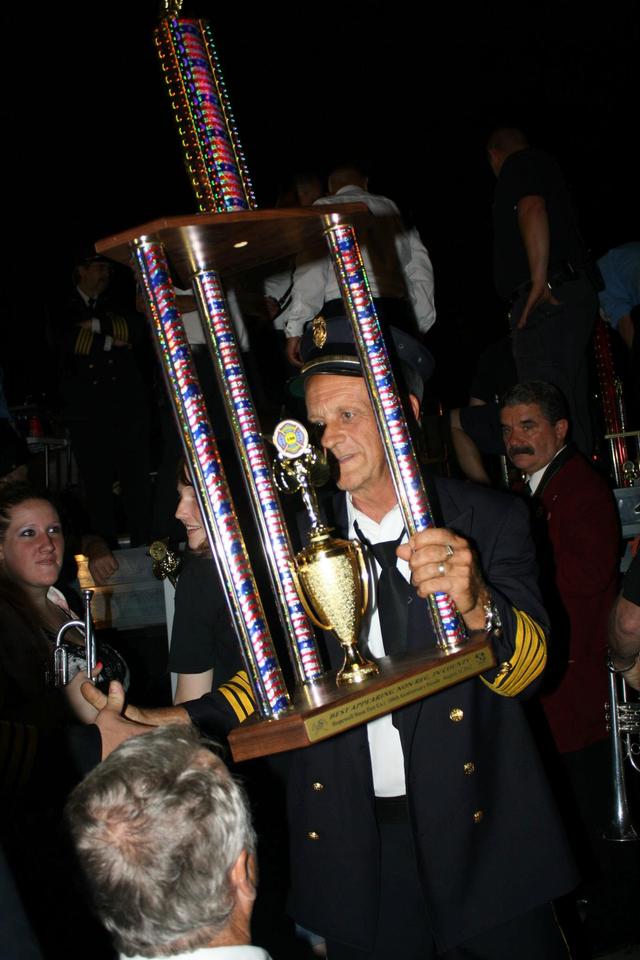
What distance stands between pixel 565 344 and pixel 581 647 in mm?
1848

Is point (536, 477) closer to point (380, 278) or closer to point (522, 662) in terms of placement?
point (380, 278)

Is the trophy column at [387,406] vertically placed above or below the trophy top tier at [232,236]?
below

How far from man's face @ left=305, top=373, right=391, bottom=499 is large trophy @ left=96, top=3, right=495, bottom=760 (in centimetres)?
30

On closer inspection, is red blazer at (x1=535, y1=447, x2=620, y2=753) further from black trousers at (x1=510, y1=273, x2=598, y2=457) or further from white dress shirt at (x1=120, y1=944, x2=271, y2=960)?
white dress shirt at (x1=120, y1=944, x2=271, y2=960)

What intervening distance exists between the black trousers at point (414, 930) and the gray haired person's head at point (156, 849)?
0.72 m

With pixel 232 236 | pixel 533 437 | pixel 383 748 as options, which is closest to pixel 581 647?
pixel 533 437

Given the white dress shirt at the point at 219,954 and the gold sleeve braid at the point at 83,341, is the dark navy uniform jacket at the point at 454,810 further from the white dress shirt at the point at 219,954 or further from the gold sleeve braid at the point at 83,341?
the gold sleeve braid at the point at 83,341

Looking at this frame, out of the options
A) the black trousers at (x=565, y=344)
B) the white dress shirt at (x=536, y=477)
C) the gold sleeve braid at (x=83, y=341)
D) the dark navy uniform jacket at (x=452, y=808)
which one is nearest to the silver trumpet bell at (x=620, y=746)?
the white dress shirt at (x=536, y=477)

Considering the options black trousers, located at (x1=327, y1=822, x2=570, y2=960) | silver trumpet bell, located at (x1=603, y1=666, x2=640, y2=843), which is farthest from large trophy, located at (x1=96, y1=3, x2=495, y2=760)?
silver trumpet bell, located at (x1=603, y1=666, x2=640, y2=843)

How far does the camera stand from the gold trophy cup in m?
1.80

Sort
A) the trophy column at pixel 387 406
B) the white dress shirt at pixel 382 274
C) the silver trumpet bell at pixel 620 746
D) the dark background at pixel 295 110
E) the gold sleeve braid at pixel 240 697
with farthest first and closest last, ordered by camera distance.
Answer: the dark background at pixel 295 110 < the white dress shirt at pixel 382 274 < the silver trumpet bell at pixel 620 746 < the gold sleeve braid at pixel 240 697 < the trophy column at pixel 387 406

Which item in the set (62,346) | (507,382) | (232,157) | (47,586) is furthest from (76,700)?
(507,382)

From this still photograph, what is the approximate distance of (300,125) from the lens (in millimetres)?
8234

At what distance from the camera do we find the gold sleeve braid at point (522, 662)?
6.64 feet
